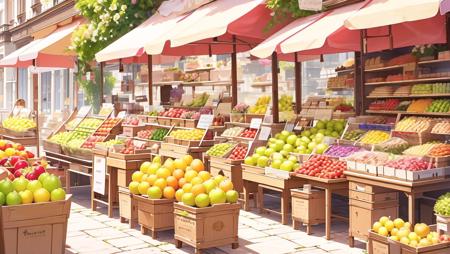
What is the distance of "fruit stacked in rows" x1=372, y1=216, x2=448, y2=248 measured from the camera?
4.92 m

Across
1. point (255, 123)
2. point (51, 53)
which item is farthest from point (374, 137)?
point (51, 53)

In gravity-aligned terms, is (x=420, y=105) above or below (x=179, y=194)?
above

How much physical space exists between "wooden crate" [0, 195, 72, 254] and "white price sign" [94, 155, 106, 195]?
3.24 meters

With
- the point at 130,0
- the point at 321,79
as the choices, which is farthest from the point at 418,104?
the point at 130,0

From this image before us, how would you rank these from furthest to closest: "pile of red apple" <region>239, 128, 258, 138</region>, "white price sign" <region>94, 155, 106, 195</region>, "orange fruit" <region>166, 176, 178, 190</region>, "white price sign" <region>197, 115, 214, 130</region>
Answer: "white price sign" <region>197, 115, 214, 130</region>, "pile of red apple" <region>239, 128, 258, 138</region>, "white price sign" <region>94, 155, 106, 195</region>, "orange fruit" <region>166, 176, 178, 190</region>

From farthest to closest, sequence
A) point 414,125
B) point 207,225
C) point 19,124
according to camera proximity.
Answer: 1. point 19,124
2. point 414,125
3. point 207,225

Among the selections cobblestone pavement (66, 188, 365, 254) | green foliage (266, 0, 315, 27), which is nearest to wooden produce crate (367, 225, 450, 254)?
cobblestone pavement (66, 188, 365, 254)

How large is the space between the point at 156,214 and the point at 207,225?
92 cm

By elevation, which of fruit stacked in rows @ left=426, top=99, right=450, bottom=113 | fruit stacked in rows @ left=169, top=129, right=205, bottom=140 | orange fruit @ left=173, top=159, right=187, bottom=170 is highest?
fruit stacked in rows @ left=426, top=99, right=450, bottom=113

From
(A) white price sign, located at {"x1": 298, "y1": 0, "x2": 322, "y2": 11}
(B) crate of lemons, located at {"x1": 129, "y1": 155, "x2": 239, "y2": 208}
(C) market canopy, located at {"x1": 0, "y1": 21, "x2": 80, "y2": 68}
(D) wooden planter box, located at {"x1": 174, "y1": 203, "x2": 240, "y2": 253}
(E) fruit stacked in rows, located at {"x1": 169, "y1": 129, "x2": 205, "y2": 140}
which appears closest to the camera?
(D) wooden planter box, located at {"x1": 174, "y1": 203, "x2": 240, "y2": 253}

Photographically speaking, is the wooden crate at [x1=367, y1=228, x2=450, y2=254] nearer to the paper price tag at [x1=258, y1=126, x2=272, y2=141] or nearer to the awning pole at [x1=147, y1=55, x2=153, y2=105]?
the paper price tag at [x1=258, y1=126, x2=272, y2=141]

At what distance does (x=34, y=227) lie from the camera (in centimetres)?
489

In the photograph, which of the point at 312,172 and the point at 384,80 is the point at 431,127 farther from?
the point at 384,80

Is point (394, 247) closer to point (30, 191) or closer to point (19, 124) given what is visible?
point (30, 191)
